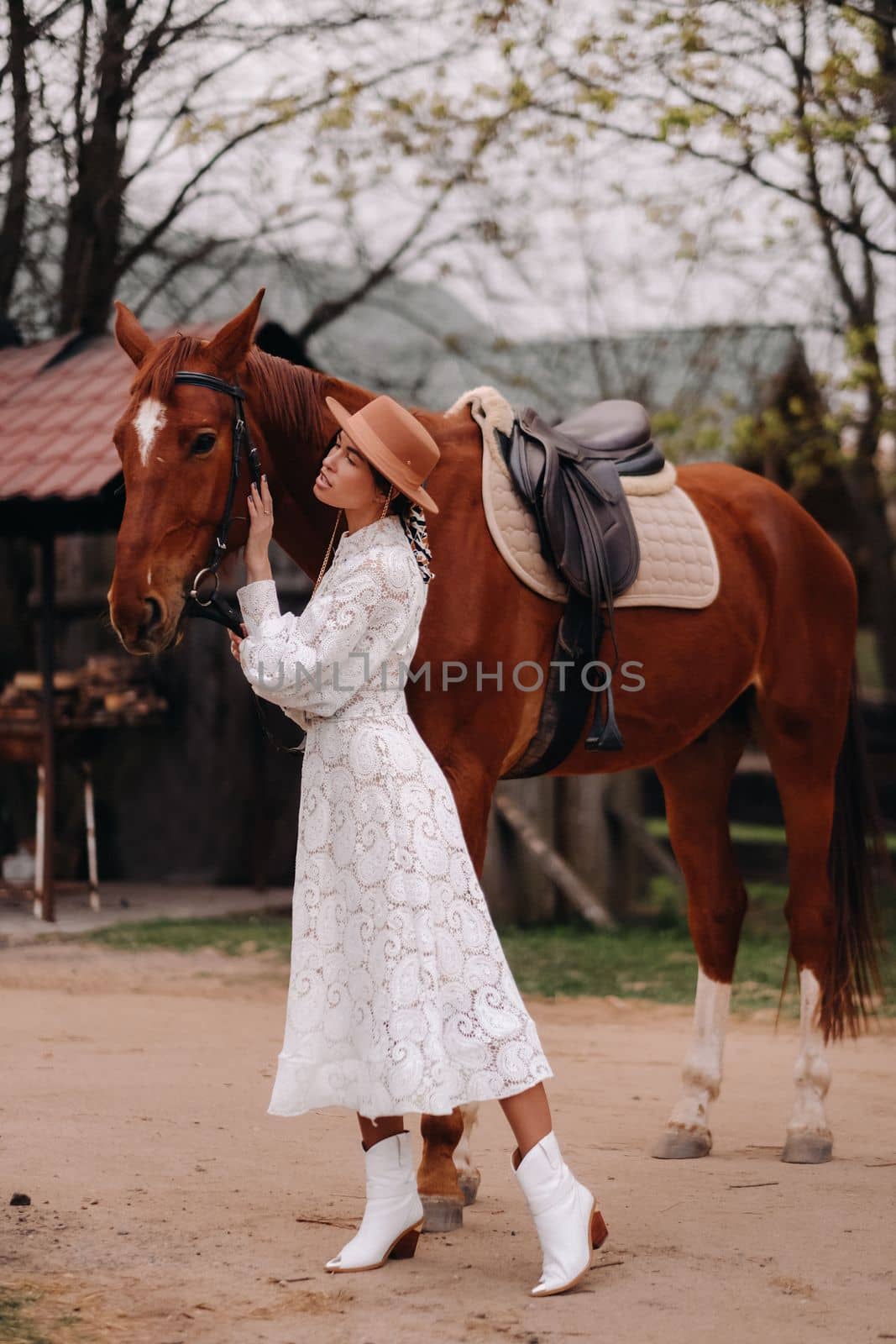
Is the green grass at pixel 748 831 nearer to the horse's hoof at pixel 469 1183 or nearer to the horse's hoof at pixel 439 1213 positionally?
the horse's hoof at pixel 469 1183

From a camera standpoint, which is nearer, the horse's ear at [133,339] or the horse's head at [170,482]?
the horse's head at [170,482]

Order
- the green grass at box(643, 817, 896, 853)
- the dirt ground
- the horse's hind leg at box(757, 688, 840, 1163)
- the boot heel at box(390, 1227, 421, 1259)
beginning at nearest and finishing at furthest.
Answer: the dirt ground
the boot heel at box(390, 1227, 421, 1259)
the horse's hind leg at box(757, 688, 840, 1163)
the green grass at box(643, 817, 896, 853)

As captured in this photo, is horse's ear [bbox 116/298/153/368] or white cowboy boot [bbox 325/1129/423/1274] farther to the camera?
horse's ear [bbox 116/298/153/368]

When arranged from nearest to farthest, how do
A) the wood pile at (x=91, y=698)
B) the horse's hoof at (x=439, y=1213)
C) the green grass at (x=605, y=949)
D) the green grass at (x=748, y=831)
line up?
the horse's hoof at (x=439, y=1213), the green grass at (x=605, y=949), the wood pile at (x=91, y=698), the green grass at (x=748, y=831)

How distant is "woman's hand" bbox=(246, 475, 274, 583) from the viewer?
311cm

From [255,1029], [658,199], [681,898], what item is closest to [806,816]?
[255,1029]

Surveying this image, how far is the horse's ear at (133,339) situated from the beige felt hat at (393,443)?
58 centimetres

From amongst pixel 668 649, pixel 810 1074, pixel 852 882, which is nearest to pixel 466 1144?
pixel 810 1074

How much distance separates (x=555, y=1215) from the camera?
294cm

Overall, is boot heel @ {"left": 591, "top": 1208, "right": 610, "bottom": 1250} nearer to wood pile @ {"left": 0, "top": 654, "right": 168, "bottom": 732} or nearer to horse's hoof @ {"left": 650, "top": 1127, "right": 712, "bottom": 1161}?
horse's hoof @ {"left": 650, "top": 1127, "right": 712, "bottom": 1161}

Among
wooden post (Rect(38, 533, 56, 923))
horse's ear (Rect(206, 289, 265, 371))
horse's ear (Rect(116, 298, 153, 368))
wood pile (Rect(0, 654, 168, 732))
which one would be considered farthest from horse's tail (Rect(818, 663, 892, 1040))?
wood pile (Rect(0, 654, 168, 732))

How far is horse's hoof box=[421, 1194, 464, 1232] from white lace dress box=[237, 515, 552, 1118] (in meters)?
0.58

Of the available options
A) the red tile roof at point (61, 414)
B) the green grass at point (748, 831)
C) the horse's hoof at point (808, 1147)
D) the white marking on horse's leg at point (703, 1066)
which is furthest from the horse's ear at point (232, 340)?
the green grass at point (748, 831)

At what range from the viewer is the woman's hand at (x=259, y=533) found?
3.11 m
